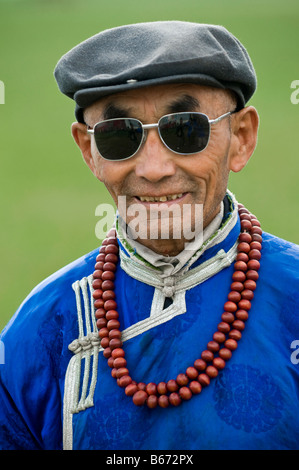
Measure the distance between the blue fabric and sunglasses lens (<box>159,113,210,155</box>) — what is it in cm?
40

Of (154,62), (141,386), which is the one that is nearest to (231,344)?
(141,386)

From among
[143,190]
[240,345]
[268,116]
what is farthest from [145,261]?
[268,116]

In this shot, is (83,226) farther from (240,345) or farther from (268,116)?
(240,345)

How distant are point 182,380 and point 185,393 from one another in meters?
0.05

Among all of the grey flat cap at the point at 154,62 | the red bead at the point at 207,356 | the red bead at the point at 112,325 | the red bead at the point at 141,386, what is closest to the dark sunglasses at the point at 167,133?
the grey flat cap at the point at 154,62

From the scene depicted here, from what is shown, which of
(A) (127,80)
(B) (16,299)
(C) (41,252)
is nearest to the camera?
(A) (127,80)

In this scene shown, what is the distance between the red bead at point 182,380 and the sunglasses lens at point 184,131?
2.57ft

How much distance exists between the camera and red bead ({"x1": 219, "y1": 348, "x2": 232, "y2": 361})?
2.54m

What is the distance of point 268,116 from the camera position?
14633mm

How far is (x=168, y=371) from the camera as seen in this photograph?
8.54 feet

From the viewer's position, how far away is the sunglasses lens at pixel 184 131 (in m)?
2.55

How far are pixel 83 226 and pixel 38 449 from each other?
24.5 feet

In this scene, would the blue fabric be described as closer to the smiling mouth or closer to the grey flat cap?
the smiling mouth

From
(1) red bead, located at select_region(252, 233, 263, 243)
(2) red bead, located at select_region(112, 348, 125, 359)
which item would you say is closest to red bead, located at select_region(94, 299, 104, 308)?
(2) red bead, located at select_region(112, 348, 125, 359)
